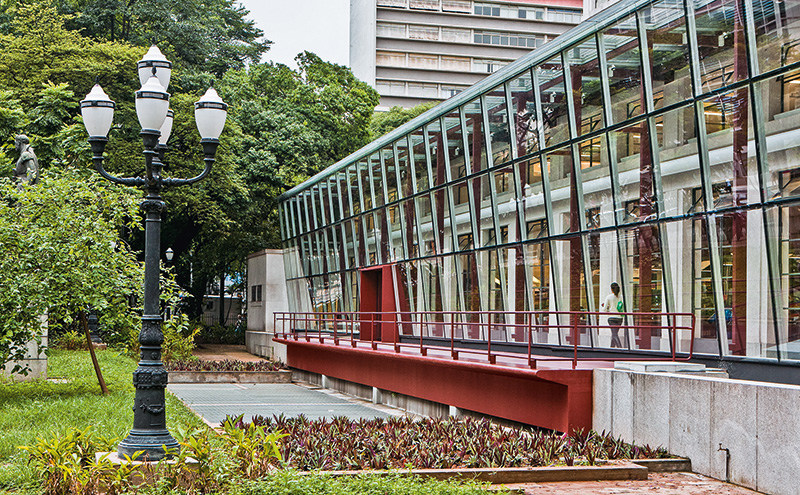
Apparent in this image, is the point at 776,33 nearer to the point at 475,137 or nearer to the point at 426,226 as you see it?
the point at 475,137

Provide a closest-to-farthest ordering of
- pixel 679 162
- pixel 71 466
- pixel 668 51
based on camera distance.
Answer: pixel 71 466 < pixel 679 162 < pixel 668 51

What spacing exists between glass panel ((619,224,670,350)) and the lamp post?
29.0 ft

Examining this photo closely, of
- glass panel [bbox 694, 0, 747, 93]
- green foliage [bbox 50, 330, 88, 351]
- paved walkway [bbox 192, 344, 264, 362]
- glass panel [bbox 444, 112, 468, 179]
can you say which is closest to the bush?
paved walkway [bbox 192, 344, 264, 362]

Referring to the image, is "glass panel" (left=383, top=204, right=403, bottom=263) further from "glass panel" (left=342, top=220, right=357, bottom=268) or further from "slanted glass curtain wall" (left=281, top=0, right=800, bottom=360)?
"glass panel" (left=342, top=220, right=357, bottom=268)

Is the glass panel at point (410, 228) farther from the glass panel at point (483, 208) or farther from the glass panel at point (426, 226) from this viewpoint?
the glass panel at point (483, 208)

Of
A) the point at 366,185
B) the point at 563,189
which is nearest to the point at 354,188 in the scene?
the point at 366,185

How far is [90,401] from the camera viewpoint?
18.6 m

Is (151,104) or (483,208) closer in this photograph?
(151,104)

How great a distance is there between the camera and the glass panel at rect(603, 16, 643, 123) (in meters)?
17.5

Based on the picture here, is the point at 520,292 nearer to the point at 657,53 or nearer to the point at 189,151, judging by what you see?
the point at 657,53

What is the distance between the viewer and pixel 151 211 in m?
11.1

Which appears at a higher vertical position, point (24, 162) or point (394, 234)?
point (24, 162)

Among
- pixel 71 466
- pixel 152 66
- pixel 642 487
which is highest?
pixel 152 66

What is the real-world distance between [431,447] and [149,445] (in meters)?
3.82
